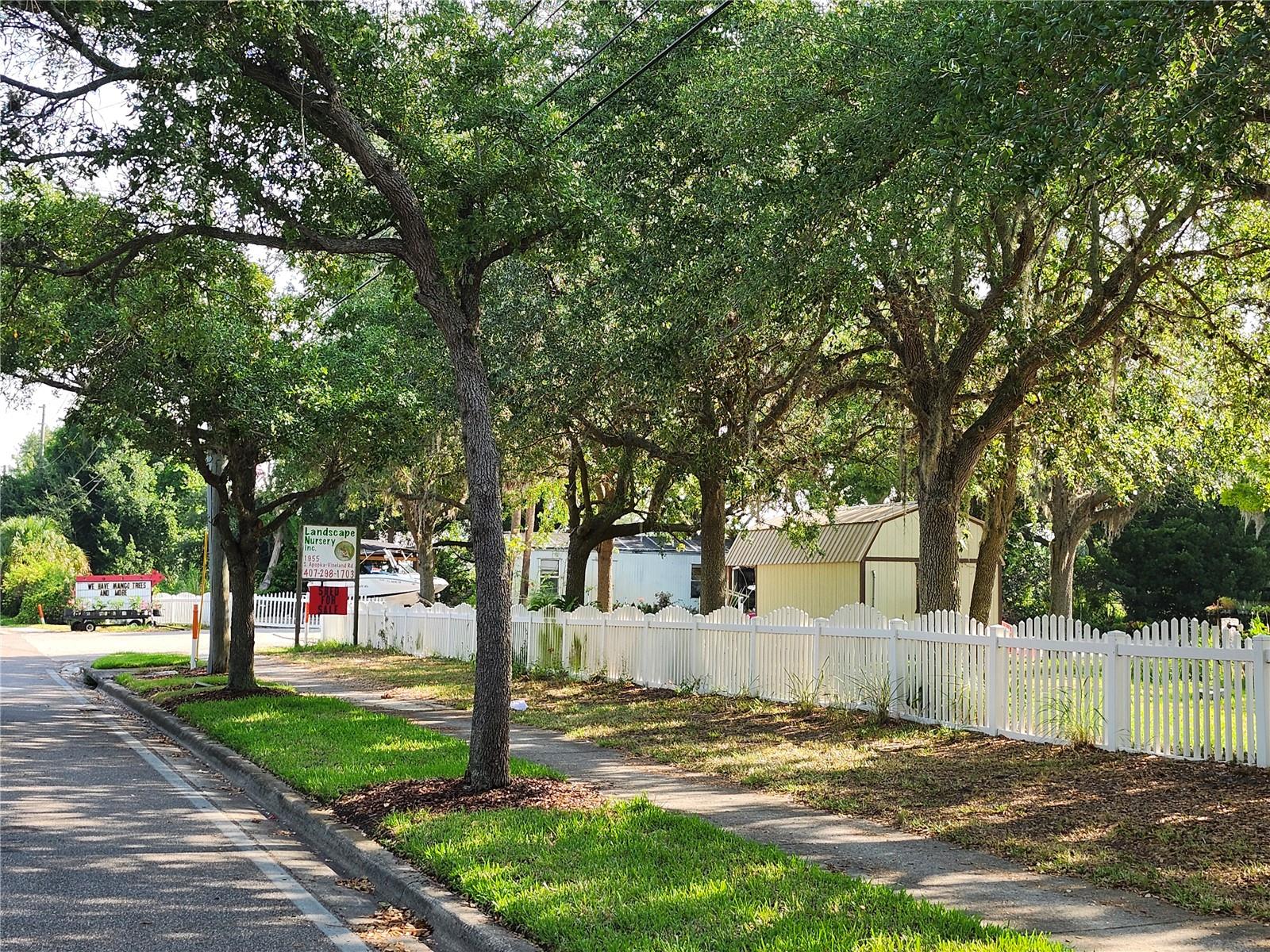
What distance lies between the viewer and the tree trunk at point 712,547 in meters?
19.9

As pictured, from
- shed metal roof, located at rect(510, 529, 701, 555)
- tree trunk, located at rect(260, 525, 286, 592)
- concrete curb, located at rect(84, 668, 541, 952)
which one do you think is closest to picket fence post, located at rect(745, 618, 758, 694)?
concrete curb, located at rect(84, 668, 541, 952)

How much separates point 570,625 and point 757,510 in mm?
4458

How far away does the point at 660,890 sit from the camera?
6238 millimetres

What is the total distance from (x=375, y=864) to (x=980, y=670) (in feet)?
25.1

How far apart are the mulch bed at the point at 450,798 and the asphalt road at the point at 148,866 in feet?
1.83

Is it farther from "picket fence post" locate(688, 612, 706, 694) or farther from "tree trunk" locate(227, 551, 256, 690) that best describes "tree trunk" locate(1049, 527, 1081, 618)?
"tree trunk" locate(227, 551, 256, 690)

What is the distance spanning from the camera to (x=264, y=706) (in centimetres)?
1550

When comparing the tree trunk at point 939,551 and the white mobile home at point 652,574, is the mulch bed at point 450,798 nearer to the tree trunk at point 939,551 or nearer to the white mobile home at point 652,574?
the tree trunk at point 939,551

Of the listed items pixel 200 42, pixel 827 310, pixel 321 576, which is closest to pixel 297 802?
pixel 200 42

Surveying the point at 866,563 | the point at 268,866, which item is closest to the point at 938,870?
the point at 268,866

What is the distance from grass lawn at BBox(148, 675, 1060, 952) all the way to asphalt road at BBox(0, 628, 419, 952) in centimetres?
74

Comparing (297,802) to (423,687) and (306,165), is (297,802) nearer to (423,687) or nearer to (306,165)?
(306,165)

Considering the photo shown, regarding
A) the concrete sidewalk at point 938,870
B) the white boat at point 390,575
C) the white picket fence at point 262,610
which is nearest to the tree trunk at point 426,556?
the white boat at point 390,575

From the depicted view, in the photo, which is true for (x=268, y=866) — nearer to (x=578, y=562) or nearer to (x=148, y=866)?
(x=148, y=866)
